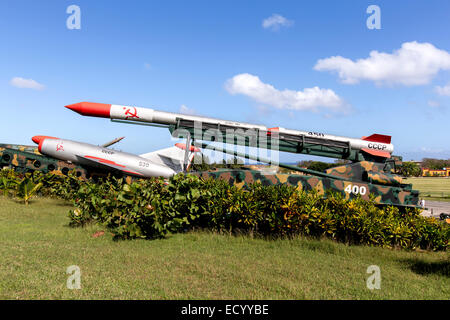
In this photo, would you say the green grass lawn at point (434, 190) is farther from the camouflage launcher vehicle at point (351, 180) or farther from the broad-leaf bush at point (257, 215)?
the broad-leaf bush at point (257, 215)

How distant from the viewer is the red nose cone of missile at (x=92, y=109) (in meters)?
13.0

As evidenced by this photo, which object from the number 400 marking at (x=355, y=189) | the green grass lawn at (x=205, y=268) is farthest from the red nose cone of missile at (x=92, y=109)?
the number 400 marking at (x=355, y=189)

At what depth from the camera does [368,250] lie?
288 inches

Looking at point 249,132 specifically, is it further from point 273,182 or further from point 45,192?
point 45,192

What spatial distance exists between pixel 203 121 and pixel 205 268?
7464 millimetres

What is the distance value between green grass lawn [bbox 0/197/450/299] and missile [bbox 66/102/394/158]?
222 inches

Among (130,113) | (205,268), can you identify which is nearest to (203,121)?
(130,113)

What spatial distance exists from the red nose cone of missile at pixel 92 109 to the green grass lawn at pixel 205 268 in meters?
5.96

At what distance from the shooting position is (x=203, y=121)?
1223cm

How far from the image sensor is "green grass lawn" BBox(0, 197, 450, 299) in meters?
4.76

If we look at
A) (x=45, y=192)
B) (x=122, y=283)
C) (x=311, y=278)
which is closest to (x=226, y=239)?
(x=311, y=278)
